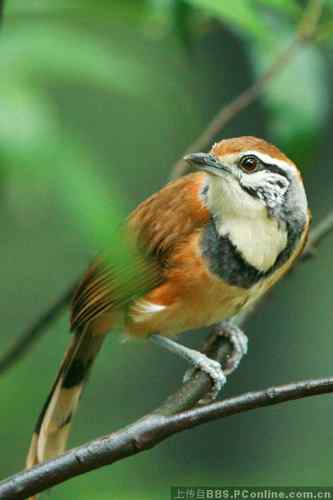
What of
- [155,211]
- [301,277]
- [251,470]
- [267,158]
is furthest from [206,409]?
[301,277]

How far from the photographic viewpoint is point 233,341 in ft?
14.4

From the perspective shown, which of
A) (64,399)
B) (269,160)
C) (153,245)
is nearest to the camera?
(269,160)

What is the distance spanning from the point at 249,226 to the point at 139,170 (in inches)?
206

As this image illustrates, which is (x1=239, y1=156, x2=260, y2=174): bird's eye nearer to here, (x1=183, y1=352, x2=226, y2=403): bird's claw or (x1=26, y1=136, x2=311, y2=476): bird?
(x1=26, y1=136, x2=311, y2=476): bird

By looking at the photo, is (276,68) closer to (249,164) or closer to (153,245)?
(249,164)

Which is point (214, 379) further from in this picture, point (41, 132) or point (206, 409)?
point (41, 132)

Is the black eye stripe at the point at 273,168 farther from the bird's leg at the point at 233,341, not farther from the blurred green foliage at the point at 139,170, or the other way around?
the bird's leg at the point at 233,341

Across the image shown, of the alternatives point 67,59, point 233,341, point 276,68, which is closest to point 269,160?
point 276,68

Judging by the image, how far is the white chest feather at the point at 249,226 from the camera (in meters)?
4.02

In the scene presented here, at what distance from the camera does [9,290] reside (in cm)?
967

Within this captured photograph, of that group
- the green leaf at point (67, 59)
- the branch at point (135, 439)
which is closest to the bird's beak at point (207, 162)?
the green leaf at point (67, 59)

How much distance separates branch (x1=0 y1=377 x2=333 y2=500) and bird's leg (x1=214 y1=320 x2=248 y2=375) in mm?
1906

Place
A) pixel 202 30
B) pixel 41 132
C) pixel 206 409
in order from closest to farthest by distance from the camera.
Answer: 1. pixel 41 132
2. pixel 206 409
3. pixel 202 30

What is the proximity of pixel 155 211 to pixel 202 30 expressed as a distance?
87cm
